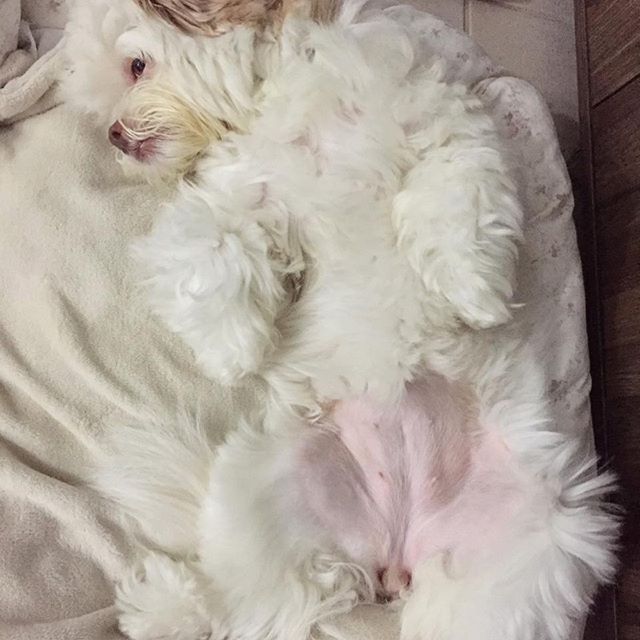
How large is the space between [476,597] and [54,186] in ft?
3.81

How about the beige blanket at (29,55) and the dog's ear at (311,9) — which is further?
the beige blanket at (29,55)

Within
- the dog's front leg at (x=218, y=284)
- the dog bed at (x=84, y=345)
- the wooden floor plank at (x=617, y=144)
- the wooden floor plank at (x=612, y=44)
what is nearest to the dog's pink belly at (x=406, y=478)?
the dog bed at (x=84, y=345)

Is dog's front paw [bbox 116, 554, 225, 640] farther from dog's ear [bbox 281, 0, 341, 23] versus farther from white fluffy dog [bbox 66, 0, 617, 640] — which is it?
dog's ear [bbox 281, 0, 341, 23]

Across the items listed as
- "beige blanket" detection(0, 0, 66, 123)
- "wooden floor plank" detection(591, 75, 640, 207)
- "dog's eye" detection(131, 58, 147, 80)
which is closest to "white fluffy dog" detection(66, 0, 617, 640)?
"dog's eye" detection(131, 58, 147, 80)

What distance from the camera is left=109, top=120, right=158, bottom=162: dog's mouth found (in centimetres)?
156

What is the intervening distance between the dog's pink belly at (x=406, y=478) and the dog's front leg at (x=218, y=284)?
24 centimetres

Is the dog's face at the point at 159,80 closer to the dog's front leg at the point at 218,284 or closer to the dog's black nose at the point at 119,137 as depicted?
the dog's black nose at the point at 119,137

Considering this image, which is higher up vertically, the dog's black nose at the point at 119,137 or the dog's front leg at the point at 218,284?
the dog's black nose at the point at 119,137

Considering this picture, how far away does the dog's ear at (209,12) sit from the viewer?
1.48 m

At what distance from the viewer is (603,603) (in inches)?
76.7

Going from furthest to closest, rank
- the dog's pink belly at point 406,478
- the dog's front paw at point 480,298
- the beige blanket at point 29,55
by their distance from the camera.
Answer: the beige blanket at point 29,55
the dog's pink belly at point 406,478
the dog's front paw at point 480,298

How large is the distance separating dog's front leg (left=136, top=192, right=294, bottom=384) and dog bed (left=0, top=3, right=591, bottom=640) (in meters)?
0.18

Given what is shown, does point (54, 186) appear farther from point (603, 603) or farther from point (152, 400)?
point (603, 603)

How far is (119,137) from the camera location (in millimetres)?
1566
